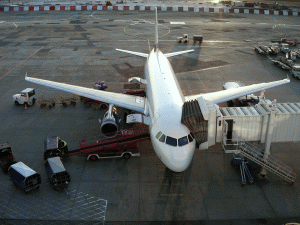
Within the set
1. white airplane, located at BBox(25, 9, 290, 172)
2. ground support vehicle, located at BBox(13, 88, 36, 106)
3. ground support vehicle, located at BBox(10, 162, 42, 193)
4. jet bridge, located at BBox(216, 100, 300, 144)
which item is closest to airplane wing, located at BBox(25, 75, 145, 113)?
white airplane, located at BBox(25, 9, 290, 172)

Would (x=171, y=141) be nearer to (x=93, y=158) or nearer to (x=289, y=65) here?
(x=93, y=158)

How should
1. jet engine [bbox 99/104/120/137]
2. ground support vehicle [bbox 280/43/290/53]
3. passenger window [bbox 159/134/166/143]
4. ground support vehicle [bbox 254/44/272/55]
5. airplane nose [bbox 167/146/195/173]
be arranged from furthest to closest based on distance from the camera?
ground support vehicle [bbox 280/43/290/53], ground support vehicle [bbox 254/44/272/55], jet engine [bbox 99/104/120/137], passenger window [bbox 159/134/166/143], airplane nose [bbox 167/146/195/173]

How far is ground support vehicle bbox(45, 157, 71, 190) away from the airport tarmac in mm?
631

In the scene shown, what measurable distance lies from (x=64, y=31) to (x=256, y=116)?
62469mm

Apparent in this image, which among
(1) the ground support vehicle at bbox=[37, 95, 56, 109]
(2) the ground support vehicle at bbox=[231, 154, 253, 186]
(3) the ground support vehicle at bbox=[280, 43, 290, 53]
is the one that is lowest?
(2) the ground support vehicle at bbox=[231, 154, 253, 186]

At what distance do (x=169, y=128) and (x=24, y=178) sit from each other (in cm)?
1069

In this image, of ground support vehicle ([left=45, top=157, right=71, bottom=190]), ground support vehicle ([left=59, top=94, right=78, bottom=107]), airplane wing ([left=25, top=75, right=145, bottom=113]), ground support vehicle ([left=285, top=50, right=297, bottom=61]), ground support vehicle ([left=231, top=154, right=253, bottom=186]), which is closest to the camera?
ground support vehicle ([left=45, top=157, right=71, bottom=190])

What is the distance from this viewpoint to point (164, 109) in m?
21.0

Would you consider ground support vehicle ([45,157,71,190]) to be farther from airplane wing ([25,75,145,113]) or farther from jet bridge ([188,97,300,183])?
jet bridge ([188,97,300,183])

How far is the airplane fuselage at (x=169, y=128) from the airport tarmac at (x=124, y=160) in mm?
3311

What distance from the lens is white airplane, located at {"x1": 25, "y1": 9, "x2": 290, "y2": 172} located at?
18.4 metres

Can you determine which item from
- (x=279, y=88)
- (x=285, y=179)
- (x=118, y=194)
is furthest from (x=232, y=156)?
(x=279, y=88)

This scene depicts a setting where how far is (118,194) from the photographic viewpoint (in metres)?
20.1

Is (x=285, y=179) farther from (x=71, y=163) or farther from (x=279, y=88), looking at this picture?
(x=279, y=88)
